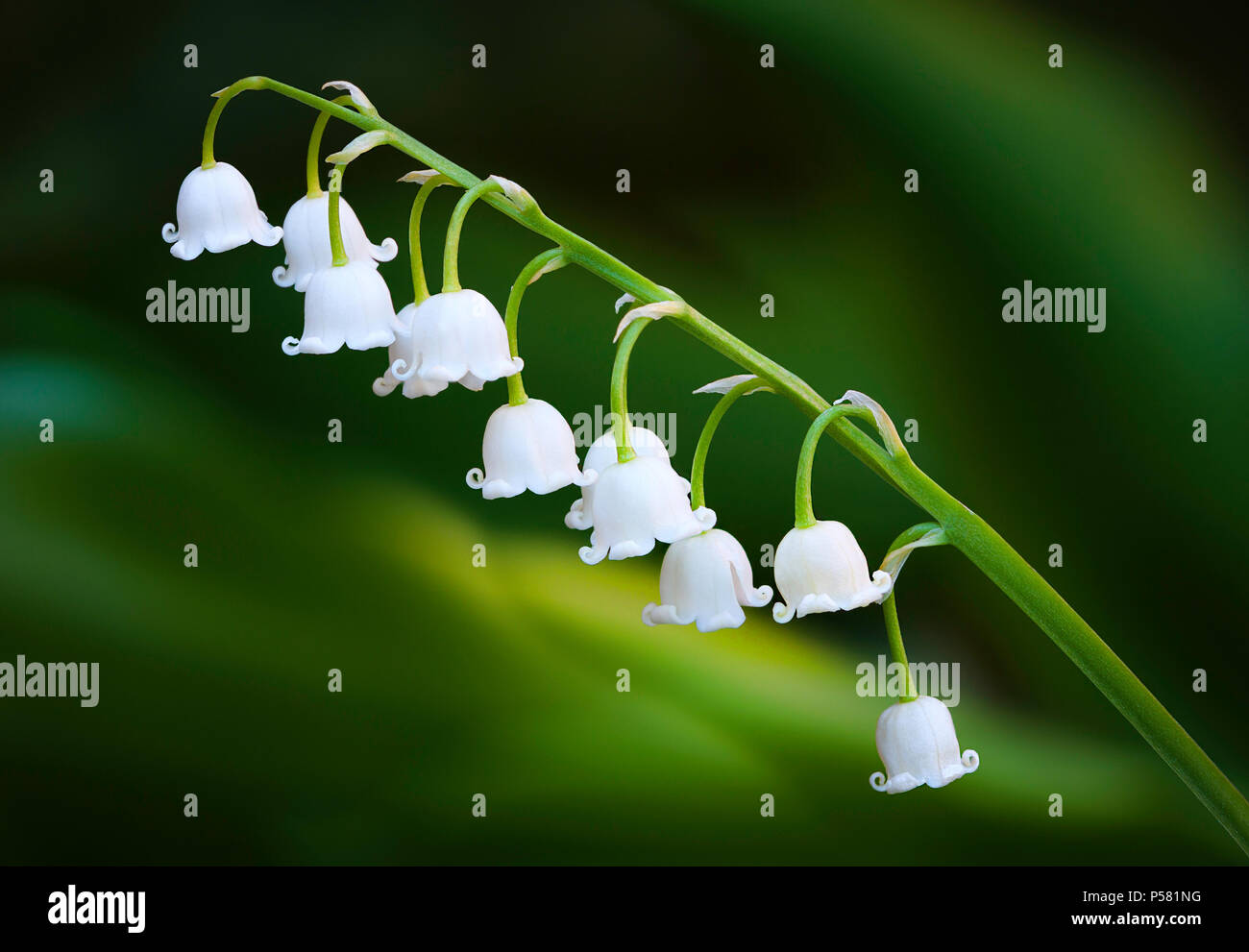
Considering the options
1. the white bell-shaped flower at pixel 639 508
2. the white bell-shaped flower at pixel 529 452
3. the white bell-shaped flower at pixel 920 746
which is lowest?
the white bell-shaped flower at pixel 920 746

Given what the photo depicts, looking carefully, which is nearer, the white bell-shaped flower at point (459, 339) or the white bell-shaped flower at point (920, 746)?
the white bell-shaped flower at point (459, 339)

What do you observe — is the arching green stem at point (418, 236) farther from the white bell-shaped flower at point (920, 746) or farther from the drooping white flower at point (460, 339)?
the white bell-shaped flower at point (920, 746)

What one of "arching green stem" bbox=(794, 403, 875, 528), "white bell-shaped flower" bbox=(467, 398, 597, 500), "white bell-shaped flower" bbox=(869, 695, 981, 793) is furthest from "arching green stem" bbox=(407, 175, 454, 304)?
"white bell-shaped flower" bbox=(869, 695, 981, 793)

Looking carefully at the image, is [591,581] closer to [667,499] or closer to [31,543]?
[31,543]

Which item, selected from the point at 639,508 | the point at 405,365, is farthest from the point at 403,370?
the point at 639,508

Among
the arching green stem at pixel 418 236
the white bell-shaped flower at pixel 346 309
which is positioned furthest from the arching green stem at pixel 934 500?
the white bell-shaped flower at pixel 346 309

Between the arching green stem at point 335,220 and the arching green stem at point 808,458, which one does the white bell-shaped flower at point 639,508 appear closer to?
the arching green stem at point 808,458

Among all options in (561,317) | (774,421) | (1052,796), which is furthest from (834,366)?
(1052,796)

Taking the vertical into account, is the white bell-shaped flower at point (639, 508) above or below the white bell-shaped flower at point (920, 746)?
above
